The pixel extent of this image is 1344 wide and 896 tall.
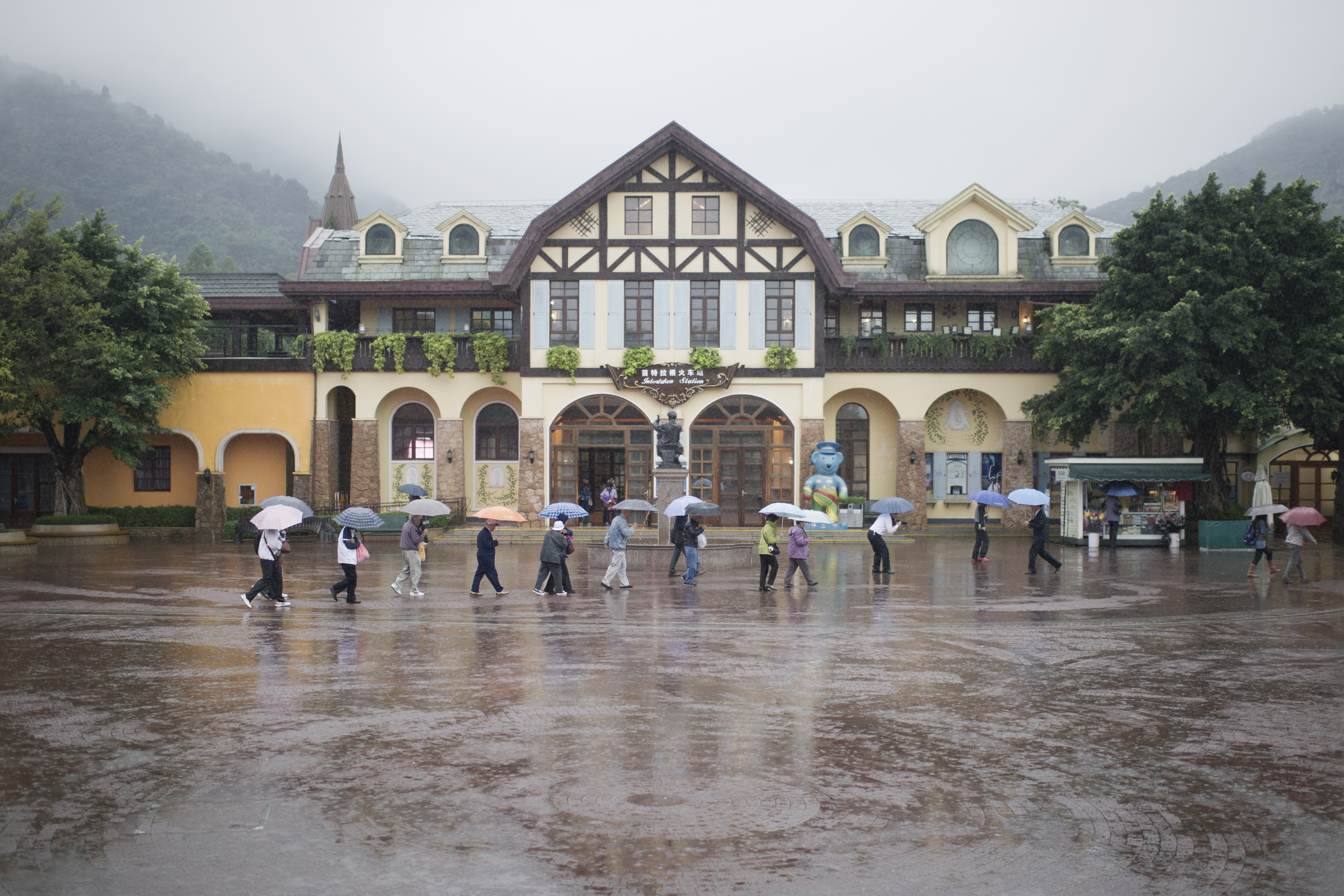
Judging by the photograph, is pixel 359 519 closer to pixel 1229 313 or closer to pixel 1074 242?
pixel 1229 313

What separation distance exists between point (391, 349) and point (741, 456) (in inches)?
465

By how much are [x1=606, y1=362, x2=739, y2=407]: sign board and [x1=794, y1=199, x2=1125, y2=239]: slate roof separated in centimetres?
718

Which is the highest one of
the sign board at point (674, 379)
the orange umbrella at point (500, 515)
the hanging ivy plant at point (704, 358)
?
the hanging ivy plant at point (704, 358)

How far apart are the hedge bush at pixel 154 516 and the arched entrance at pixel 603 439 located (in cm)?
1222

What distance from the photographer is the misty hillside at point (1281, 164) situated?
92.2 m

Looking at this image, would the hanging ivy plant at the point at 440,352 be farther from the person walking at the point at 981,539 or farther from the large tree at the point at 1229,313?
the large tree at the point at 1229,313

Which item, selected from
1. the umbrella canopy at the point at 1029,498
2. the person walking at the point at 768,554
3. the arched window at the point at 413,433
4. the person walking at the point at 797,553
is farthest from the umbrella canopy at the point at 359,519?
the arched window at the point at 413,433

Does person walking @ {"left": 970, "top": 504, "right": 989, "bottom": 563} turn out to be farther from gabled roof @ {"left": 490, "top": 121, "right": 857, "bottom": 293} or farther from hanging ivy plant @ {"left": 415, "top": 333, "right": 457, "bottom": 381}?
hanging ivy plant @ {"left": 415, "top": 333, "right": 457, "bottom": 381}

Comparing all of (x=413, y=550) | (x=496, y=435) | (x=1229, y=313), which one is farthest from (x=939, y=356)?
(x=413, y=550)

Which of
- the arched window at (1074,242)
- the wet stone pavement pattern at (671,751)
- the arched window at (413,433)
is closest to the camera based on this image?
the wet stone pavement pattern at (671,751)

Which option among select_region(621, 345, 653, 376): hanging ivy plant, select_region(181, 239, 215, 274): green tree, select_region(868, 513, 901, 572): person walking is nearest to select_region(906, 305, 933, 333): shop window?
select_region(621, 345, 653, 376): hanging ivy plant

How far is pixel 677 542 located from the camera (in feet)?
64.3

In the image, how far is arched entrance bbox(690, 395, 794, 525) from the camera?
32.0 m

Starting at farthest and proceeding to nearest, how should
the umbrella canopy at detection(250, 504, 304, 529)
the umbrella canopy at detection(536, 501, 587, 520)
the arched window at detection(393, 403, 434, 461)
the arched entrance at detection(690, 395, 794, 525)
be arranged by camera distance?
the arched window at detection(393, 403, 434, 461) < the arched entrance at detection(690, 395, 794, 525) < the umbrella canopy at detection(536, 501, 587, 520) < the umbrella canopy at detection(250, 504, 304, 529)
